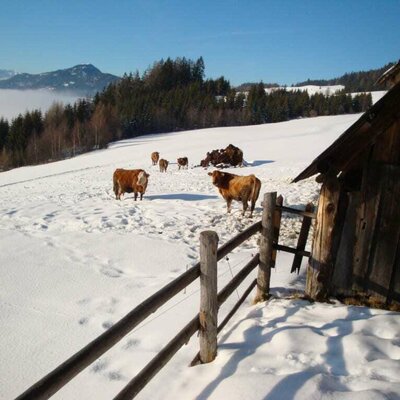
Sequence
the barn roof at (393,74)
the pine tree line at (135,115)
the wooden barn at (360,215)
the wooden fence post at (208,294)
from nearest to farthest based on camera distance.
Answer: the wooden fence post at (208,294), the wooden barn at (360,215), the barn roof at (393,74), the pine tree line at (135,115)

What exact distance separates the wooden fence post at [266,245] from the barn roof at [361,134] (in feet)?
2.78

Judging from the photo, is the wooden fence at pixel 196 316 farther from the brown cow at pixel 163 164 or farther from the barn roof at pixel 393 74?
the brown cow at pixel 163 164

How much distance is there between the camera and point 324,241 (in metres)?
5.20

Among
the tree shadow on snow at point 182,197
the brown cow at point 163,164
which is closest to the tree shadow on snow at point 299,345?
the tree shadow on snow at point 182,197

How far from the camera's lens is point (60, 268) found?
7.21 m

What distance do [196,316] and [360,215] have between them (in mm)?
2979

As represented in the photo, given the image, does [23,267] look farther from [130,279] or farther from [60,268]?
[130,279]

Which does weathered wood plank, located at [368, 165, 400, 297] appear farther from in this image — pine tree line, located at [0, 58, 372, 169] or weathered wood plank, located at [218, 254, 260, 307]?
pine tree line, located at [0, 58, 372, 169]

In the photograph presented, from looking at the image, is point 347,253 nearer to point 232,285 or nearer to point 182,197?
point 232,285

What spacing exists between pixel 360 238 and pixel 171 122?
7500 centimetres

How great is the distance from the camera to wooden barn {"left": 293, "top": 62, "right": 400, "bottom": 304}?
489 centimetres

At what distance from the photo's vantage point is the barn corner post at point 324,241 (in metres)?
5.12

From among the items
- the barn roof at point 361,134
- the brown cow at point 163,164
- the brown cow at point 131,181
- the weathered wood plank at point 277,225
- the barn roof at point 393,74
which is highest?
the barn roof at point 393,74

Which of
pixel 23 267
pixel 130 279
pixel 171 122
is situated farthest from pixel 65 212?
pixel 171 122
